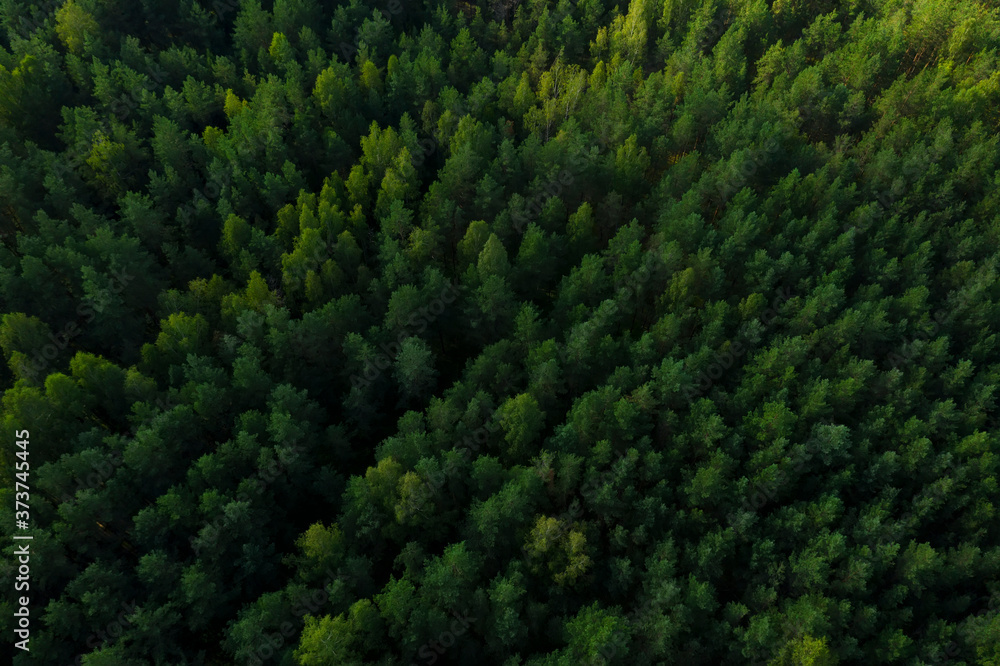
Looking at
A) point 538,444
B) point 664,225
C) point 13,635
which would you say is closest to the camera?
point 13,635

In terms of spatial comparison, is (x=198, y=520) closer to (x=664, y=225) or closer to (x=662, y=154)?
(x=664, y=225)

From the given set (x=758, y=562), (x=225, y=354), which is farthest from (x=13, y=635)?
(x=758, y=562)

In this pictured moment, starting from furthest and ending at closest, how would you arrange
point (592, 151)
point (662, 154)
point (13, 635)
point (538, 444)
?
point (662, 154) → point (592, 151) → point (538, 444) → point (13, 635)

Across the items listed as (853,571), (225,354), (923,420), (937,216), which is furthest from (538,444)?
(937,216)

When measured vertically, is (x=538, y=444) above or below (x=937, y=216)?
above

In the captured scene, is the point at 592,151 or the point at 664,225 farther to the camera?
the point at 592,151

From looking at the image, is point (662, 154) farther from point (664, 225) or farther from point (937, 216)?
point (937, 216)

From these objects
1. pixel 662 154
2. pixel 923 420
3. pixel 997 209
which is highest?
pixel 662 154
